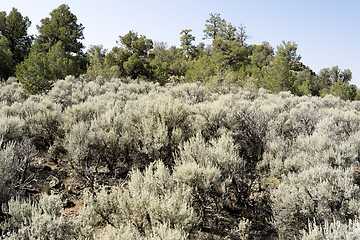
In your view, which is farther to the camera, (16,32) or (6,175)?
(16,32)

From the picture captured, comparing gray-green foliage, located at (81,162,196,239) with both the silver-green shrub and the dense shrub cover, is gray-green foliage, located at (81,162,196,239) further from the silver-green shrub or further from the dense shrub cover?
the silver-green shrub

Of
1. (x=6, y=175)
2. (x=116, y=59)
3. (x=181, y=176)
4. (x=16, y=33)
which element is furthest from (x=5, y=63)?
(x=181, y=176)

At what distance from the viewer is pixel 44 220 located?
2713 millimetres

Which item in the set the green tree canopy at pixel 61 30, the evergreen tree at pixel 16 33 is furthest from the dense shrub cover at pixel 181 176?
the evergreen tree at pixel 16 33

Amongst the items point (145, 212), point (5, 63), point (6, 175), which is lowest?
point (145, 212)

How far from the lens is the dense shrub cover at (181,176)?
10.1 ft

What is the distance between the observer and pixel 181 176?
4.16m

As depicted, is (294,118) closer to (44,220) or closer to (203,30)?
(44,220)

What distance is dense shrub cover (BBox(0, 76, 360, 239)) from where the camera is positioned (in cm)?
307

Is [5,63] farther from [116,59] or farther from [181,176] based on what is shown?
[181,176]

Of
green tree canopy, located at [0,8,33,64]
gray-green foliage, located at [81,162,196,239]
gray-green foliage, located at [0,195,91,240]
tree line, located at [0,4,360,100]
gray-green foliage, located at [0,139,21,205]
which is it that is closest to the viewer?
gray-green foliage, located at [0,195,91,240]

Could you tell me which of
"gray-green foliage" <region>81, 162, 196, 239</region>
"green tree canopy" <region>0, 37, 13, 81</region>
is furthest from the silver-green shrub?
"green tree canopy" <region>0, 37, 13, 81</region>

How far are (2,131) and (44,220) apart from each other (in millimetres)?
4233

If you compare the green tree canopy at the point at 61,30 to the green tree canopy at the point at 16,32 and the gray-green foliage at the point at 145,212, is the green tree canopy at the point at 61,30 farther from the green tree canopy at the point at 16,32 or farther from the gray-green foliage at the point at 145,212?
the gray-green foliage at the point at 145,212
